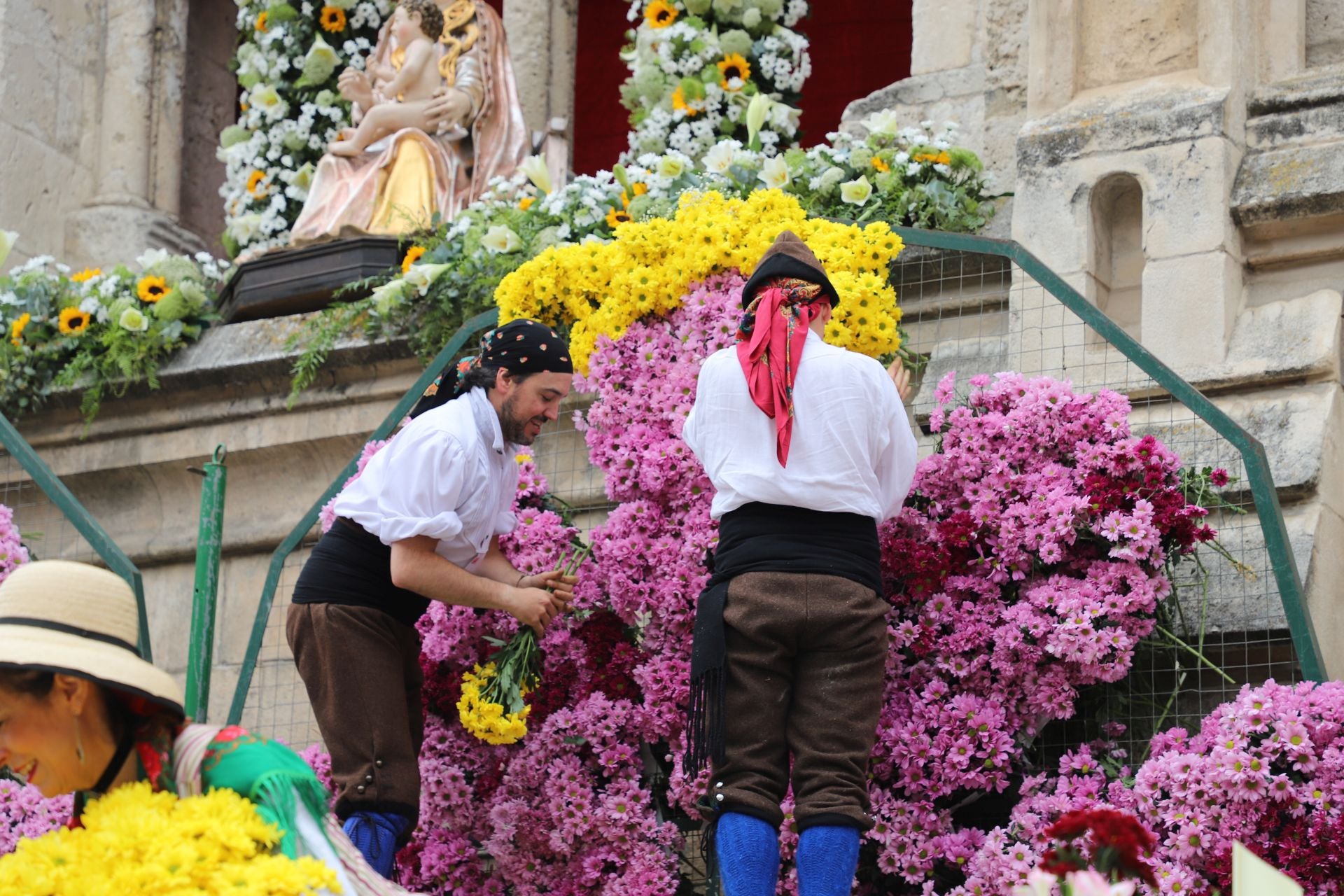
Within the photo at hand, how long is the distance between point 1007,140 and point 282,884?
4761mm

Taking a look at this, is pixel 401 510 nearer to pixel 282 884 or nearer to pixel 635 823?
pixel 635 823

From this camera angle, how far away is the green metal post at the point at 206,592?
6.20m

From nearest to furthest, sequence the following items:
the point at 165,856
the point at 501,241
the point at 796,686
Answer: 1. the point at 165,856
2. the point at 796,686
3. the point at 501,241

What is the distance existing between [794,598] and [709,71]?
487 centimetres

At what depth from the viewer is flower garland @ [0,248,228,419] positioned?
8.13 meters

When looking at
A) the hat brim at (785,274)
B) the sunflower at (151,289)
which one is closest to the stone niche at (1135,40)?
the hat brim at (785,274)

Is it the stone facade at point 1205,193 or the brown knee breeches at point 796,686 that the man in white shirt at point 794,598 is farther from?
the stone facade at point 1205,193

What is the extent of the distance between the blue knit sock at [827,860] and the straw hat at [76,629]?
1.50 meters

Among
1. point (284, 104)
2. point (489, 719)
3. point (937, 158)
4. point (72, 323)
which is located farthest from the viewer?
point (284, 104)

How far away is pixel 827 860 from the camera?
4.18 metres

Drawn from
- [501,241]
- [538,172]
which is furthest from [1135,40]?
[538,172]

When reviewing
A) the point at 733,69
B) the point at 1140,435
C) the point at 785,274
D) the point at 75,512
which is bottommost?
the point at 75,512

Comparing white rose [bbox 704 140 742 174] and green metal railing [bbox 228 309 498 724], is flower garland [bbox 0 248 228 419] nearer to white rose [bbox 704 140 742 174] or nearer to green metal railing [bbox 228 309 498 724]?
green metal railing [bbox 228 309 498 724]

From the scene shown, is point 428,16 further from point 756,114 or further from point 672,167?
point 672,167
